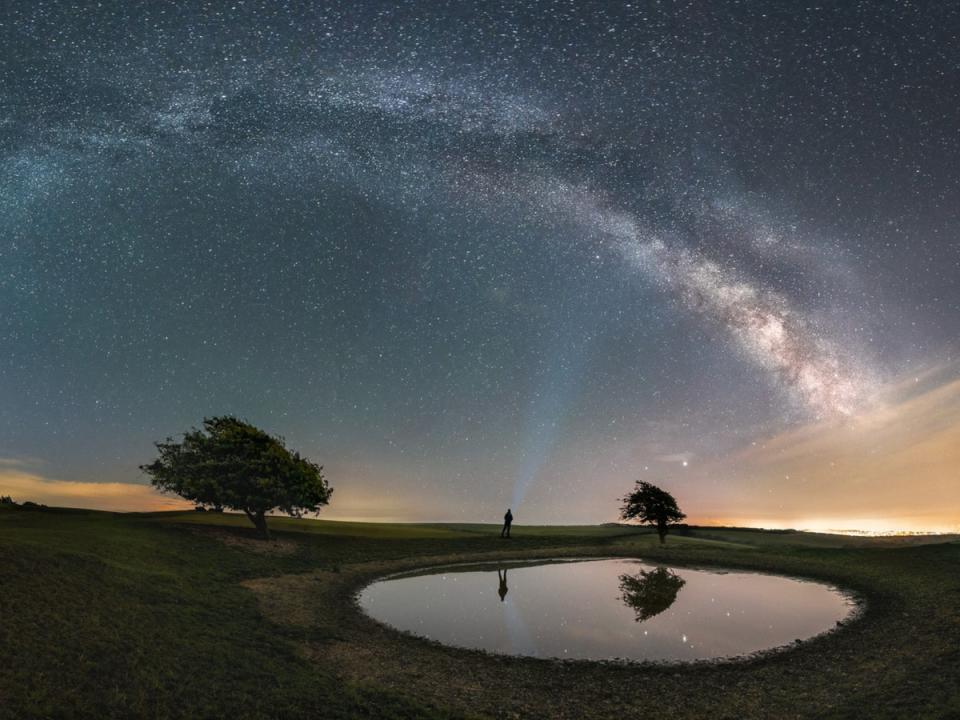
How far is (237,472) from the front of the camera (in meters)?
45.9

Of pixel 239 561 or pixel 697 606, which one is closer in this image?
pixel 697 606

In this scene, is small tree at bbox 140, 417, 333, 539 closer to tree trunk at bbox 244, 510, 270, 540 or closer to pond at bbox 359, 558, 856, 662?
tree trunk at bbox 244, 510, 270, 540

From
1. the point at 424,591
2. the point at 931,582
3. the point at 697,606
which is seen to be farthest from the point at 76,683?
the point at 931,582

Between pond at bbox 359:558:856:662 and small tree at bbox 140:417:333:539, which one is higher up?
small tree at bbox 140:417:333:539

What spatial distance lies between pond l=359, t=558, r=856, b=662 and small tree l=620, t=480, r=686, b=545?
848 inches

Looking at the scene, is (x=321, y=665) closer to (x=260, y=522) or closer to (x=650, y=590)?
(x=650, y=590)

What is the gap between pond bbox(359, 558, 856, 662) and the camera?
21031 millimetres

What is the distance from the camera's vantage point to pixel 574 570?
135ft

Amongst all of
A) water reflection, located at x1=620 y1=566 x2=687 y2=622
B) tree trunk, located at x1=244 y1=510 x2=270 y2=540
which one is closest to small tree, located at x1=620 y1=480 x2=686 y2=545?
water reflection, located at x1=620 y1=566 x2=687 y2=622

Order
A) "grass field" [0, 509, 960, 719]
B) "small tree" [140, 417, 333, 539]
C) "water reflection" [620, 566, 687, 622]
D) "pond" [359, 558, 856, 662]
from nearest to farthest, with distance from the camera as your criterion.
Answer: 1. "grass field" [0, 509, 960, 719]
2. "pond" [359, 558, 856, 662]
3. "water reflection" [620, 566, 687, 622]
4. "small tree" [140, 417, 333, 539]

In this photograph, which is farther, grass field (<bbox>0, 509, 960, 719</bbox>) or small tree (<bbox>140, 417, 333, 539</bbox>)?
small tree (<bbox>140, 417, 333, 539</bbox>)

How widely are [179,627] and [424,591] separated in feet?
50.3

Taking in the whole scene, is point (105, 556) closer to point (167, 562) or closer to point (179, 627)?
point (167, 562)

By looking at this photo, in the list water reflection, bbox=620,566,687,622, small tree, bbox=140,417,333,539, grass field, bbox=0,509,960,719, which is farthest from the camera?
small tree, bbox=140,417,333,539
